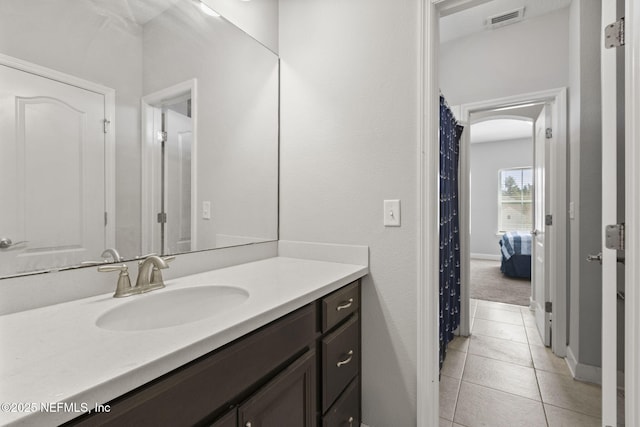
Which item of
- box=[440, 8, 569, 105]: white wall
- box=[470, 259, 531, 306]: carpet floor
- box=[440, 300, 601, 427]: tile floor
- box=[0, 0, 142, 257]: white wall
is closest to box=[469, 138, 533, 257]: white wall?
box=[470, 259, 531, 306]: carpet floor

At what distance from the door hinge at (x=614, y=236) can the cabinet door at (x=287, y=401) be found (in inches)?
46.0

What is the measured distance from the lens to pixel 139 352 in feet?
2.01

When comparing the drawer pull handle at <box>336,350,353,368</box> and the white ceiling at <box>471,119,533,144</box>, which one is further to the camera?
the white ceiling at <box>471,119,533,144</box>

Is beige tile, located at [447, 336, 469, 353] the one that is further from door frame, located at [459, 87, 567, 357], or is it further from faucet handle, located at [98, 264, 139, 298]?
faucet handle, located at [98, 264, 139, 298]

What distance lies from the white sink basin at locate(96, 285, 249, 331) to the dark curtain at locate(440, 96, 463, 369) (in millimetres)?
1454

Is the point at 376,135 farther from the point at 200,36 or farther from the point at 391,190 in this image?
the point at 200,36

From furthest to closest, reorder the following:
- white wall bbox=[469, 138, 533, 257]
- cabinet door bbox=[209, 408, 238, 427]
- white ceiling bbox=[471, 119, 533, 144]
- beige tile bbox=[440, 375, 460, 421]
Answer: white wall bbox=[469, 138, 533, 257] → white ceiling bbox=[471, 119, 533, 144] → beige tile bbox=[440, 375, 460, 421] → cabinet door bbox=[209, 408, 238, 427]

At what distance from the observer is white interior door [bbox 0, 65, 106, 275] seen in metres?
0.85

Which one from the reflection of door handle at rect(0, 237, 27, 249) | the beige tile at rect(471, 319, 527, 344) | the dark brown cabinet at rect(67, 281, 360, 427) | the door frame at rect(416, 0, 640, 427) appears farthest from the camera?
the beige tile at rect(471, 319, 527, 344)

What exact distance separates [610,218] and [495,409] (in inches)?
50.3

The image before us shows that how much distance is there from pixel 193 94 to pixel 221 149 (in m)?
0.28

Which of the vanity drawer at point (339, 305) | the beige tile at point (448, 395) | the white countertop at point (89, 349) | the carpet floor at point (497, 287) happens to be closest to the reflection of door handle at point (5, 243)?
the white countertop at point (89, 349)

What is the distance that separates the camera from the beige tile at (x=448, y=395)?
68.3 inches

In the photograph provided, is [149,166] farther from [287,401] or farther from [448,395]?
[448,395]
